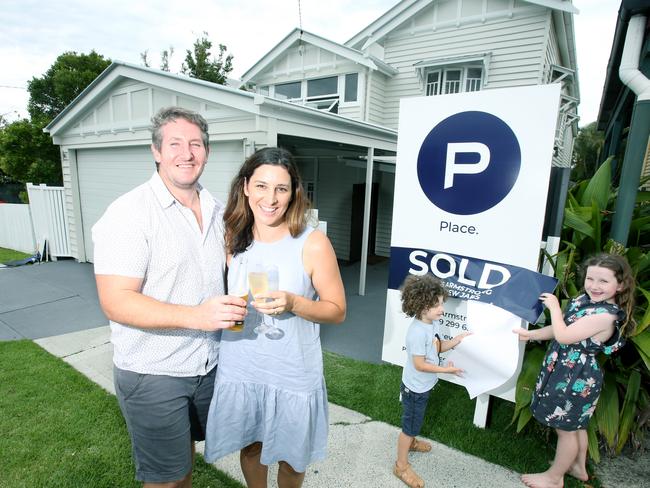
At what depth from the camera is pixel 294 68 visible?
35.2 feet

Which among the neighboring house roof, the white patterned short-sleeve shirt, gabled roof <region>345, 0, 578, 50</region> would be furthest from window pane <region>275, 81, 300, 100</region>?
the white patterned short-sleeve shirt

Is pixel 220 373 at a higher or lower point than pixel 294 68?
lower

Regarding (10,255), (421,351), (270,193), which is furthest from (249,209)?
(10,255)

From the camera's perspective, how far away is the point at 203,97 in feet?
16.8

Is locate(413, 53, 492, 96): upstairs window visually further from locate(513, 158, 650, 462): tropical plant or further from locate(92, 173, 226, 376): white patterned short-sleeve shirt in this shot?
locate(92, 173, 226, 376): white patterned short-sleeve shirt

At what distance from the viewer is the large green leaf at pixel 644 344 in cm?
221

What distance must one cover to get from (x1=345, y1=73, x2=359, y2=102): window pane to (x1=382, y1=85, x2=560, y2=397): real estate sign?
7676 mm

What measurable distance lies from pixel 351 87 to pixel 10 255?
10.2 m

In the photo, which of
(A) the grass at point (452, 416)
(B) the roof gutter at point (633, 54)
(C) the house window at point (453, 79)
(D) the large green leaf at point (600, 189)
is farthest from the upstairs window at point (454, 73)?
(A) the grass at point (452, 416)

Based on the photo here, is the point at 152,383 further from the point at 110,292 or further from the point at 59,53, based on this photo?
the point at 59,53

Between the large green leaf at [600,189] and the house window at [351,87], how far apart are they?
25.0 ft

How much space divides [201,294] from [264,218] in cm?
42

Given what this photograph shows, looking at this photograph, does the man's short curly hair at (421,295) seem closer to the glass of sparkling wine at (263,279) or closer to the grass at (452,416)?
the glass of sparkling wine at (263,279)

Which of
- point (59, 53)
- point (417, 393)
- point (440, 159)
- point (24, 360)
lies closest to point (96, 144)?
point (24, 360)
